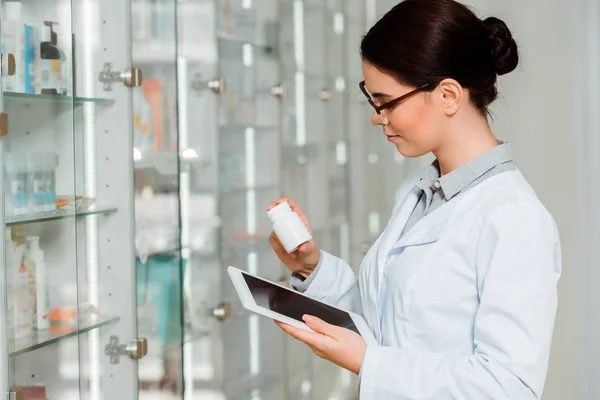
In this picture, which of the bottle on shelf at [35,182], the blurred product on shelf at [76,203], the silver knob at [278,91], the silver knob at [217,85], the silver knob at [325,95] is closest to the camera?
the bottle on shelf at [35,182]

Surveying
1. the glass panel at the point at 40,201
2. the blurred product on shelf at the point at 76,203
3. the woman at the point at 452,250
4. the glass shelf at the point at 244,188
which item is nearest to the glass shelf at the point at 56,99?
the glass panel at the point at 40,201

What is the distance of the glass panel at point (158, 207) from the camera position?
221 cm

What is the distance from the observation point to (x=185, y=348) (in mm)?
2273

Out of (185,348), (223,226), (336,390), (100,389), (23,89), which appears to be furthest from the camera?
(336,390)

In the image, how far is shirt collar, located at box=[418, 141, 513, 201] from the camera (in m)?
1.35

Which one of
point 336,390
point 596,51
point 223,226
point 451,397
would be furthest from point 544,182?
point 451,397

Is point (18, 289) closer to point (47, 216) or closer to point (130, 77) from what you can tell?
point (47, 216)

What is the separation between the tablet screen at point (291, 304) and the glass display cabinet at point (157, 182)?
0.57 meters

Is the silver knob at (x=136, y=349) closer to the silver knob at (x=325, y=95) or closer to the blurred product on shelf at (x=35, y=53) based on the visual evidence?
the blurred product on shelf at (x=35, y=53)

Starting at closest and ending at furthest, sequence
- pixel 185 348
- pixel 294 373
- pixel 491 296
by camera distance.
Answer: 1. pixel 491 296
2. pixel 185 348
3. pixel 294 373

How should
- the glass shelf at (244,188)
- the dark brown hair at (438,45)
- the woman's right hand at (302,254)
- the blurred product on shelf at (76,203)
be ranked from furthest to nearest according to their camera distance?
1. the glass shelf at (244,188)
2. the blurred product on shelf at (76,203)
3. the woman's right hand at (302,254)
4. the dark brown hair at (438,45)

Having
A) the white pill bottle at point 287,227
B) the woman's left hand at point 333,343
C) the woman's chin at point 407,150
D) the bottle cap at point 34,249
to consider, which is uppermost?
the woman's chin at point 407,150

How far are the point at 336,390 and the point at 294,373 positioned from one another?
0.34 metres

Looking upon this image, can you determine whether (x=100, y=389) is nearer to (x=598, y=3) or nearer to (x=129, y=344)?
(x=129, y=344)
